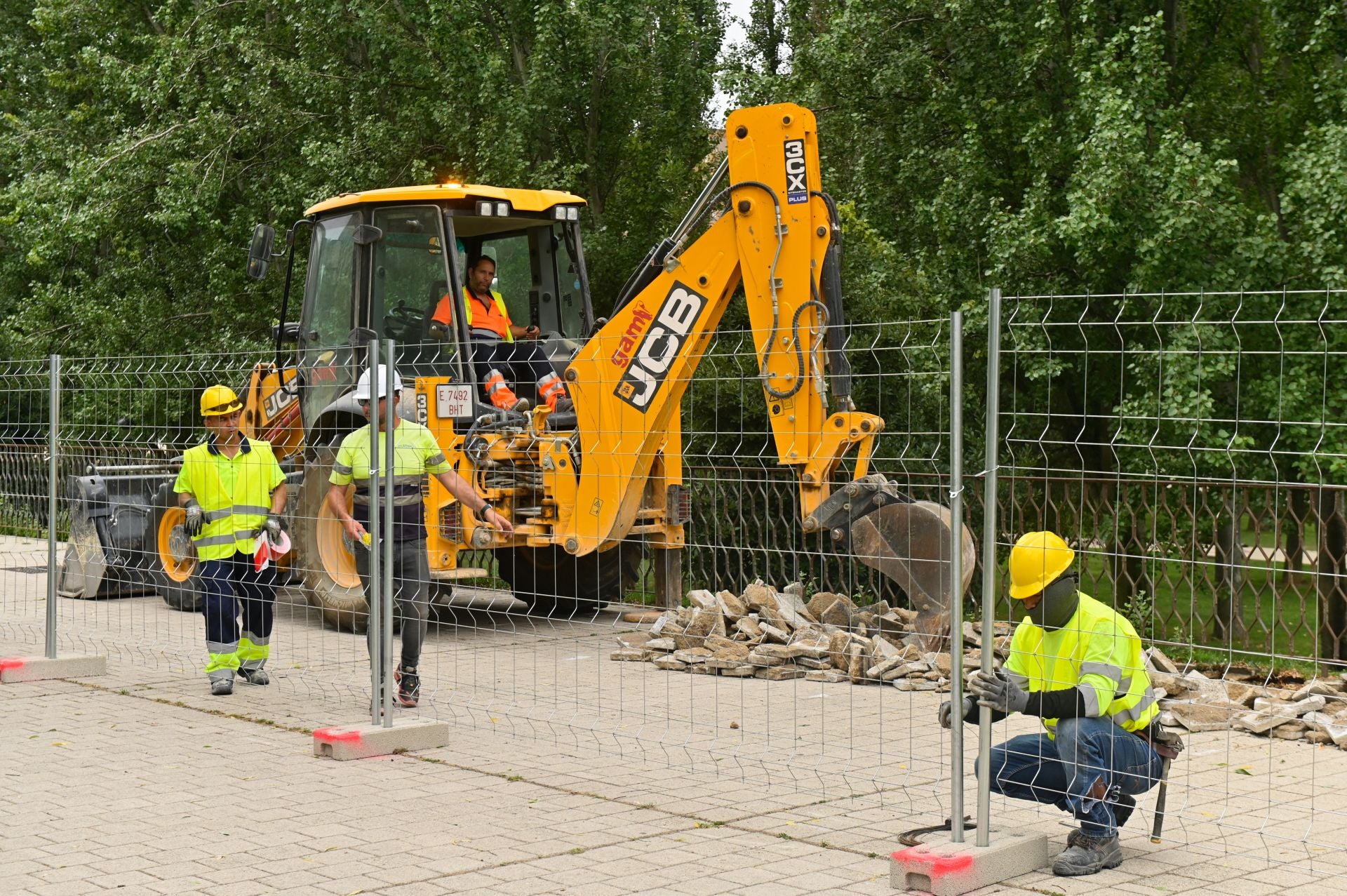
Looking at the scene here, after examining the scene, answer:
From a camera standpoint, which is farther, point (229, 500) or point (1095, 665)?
point (229, 500)

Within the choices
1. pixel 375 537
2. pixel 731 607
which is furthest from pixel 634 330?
pixel 375 537

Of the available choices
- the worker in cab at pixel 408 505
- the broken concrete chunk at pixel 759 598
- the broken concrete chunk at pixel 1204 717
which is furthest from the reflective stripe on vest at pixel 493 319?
the broken concrete chunk at pixel 1204 717

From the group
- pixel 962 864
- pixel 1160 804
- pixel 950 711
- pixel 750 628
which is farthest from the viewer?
pixel 750 628

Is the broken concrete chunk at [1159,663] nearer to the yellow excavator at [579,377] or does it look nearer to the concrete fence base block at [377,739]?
the yellow excavator at [579,377]

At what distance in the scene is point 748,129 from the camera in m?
10.8

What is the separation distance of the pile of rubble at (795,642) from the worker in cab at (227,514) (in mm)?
2568

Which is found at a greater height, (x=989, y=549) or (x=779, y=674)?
(x=989, y=549)

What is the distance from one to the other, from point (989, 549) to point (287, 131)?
17731 millimetres

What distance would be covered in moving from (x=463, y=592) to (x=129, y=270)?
1210 cm

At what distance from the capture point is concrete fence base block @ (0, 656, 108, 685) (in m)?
10.2

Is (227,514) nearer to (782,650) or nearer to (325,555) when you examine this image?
(325,555)

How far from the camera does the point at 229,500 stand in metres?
9.49

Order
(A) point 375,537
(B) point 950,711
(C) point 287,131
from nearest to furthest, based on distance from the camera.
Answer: (B) point 950,711
(A) point 375,537
(C) point 287,131

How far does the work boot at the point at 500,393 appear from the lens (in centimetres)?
1177
